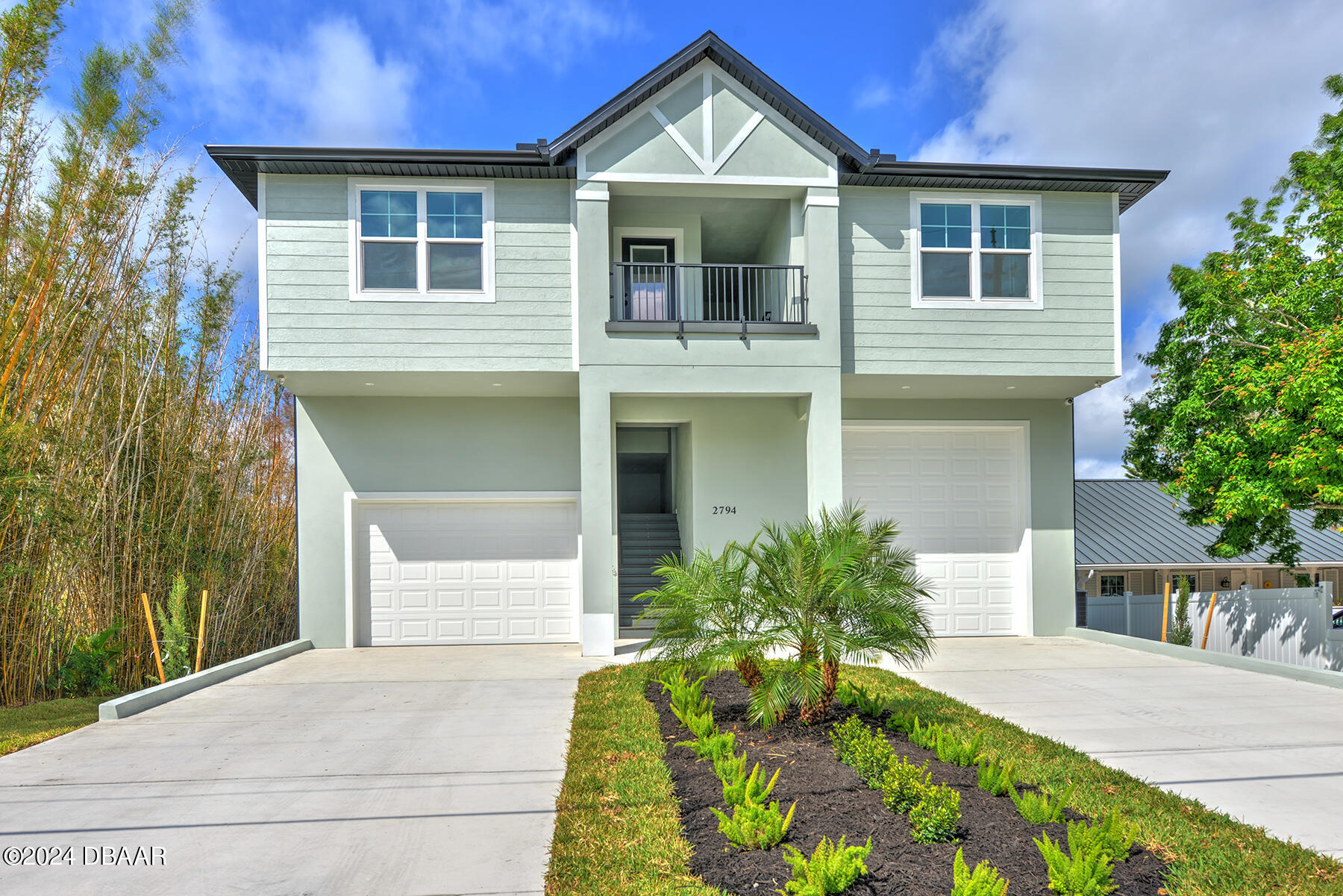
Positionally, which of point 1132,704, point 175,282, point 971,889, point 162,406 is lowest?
point 1132,704

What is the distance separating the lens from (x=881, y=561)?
6273 mm

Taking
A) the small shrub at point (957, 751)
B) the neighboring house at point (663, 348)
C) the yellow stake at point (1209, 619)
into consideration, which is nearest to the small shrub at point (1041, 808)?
the small shrub at point (957, 751)

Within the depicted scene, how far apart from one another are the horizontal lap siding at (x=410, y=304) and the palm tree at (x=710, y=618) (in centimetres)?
483

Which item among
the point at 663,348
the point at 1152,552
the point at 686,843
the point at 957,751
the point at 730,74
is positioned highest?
the point at 730,74

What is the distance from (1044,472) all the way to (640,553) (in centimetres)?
666

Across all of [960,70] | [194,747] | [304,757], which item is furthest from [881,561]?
[960,70]

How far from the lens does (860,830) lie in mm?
4230

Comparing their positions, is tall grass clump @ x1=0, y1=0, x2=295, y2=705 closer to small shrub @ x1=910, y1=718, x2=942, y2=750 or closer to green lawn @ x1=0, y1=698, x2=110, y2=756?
green lawn @ x1=0, y1=698, x2=110, y2=756

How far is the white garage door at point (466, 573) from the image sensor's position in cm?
1183

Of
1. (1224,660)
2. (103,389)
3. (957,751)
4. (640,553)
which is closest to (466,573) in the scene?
(640,553)

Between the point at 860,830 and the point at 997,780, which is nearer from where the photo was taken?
the point at 860,830

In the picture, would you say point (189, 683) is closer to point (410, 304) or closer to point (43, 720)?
point (43, 720)

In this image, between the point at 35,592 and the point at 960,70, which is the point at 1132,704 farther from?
the point at 960,70

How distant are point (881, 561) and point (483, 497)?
7.09 m
